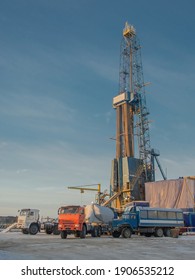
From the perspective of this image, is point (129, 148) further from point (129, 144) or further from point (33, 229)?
point (33, 229)

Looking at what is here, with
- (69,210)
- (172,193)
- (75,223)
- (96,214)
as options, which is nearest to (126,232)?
(96,214)

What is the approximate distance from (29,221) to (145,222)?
1207 cm

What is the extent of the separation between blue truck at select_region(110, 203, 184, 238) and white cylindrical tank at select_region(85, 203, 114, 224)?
159 centimetres

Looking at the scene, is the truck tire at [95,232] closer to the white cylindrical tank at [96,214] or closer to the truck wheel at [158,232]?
the white cylindrical tank at [96,214]

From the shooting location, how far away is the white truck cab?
1350 inches

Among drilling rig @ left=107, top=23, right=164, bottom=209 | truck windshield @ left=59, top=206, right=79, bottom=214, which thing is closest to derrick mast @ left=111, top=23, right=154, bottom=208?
drilling rig @ left=107, top=23, right=164, bottom=209

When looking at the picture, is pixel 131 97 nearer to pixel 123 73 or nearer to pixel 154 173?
pixel 123 73

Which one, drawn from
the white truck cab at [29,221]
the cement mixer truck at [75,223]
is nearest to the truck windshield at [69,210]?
the cement mixer truck at [75,223]

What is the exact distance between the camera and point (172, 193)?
6644 cm

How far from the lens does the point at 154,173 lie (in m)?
80.8

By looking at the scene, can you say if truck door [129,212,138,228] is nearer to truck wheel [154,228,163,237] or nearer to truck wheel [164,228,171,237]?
truck wheel [154,228,163,237]
